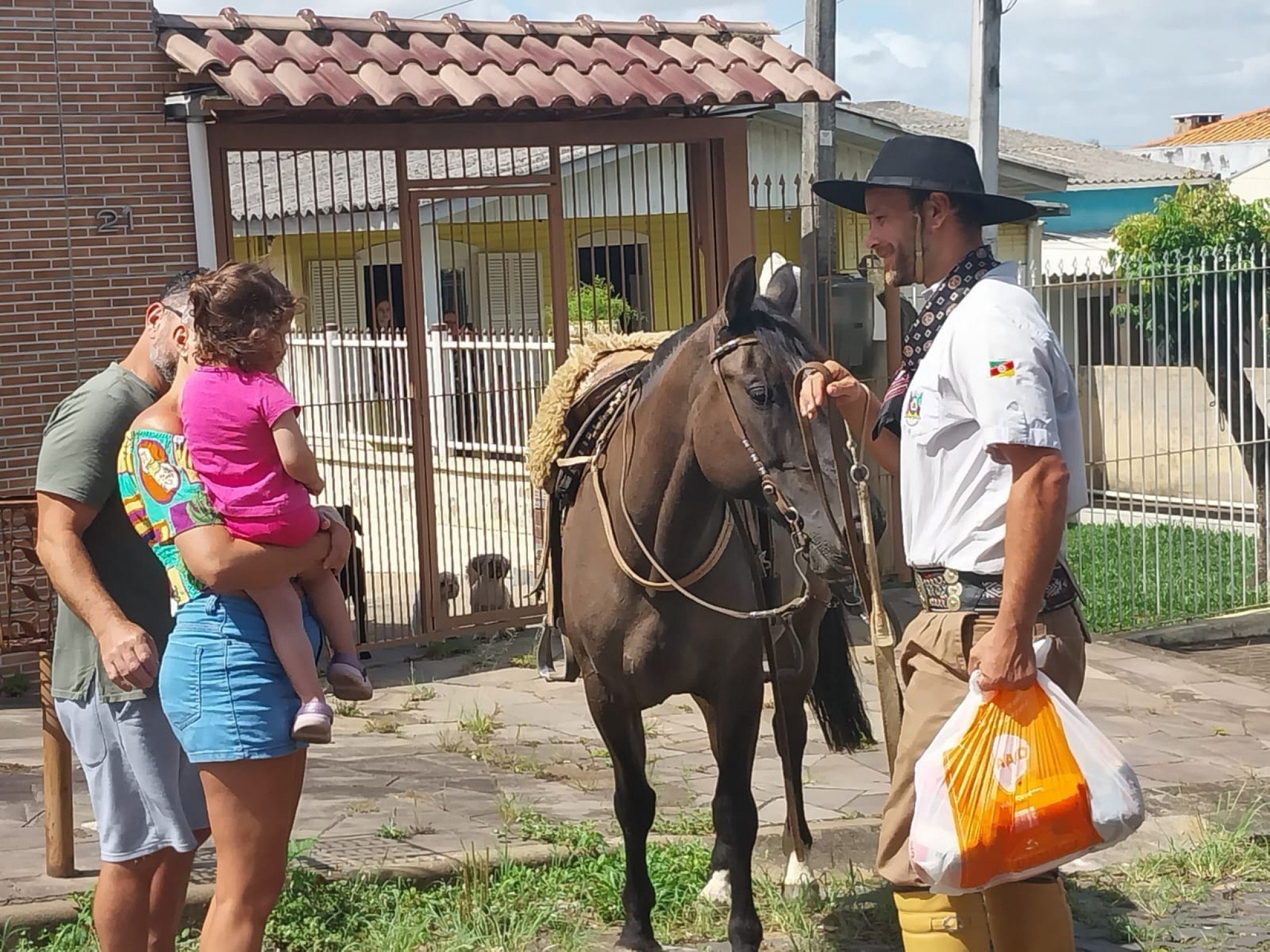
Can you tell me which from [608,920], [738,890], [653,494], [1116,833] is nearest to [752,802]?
[738,890]

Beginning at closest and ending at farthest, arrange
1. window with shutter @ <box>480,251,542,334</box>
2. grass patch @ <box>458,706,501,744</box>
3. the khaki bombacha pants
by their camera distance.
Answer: the khaki bombacha pants, grass patch @ <box>458,706,501,744</box>, window with shutter @ <box>480,251,542,334</box>

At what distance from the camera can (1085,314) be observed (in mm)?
10992

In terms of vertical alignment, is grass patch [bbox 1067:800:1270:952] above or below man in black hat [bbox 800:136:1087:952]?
below

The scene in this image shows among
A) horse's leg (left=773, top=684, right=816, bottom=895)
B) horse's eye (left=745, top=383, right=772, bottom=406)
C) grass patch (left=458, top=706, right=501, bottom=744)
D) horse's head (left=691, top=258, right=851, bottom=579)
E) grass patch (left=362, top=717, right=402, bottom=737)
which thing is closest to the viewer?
horse's head (left=691, top=258, right=851, bottom=579)

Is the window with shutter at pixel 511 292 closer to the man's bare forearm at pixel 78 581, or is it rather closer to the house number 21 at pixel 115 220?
the house number 21 at pixel 115 220

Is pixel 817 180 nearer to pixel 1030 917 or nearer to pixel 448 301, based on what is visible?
pixel 448 301

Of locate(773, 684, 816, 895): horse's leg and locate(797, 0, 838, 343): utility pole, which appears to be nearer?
locate(773, 684, 816, 895): horse's leg

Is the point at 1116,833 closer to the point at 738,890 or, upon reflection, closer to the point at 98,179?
the point at 738,890

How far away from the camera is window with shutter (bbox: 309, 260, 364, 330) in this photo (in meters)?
10.3

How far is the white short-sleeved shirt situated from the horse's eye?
2.58 ft

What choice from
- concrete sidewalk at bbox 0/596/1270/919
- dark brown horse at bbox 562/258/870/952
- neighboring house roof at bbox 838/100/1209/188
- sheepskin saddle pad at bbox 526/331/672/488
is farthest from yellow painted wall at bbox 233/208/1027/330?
neighboring house roof at bbox 838/100/1209/188

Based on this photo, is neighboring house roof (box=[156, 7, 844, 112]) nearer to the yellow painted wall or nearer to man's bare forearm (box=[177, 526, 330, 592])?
the yellow painted wall

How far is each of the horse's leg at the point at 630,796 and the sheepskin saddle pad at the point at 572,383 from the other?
89 cm

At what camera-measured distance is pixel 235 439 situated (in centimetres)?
365
